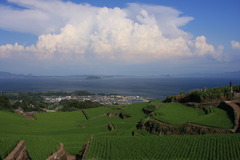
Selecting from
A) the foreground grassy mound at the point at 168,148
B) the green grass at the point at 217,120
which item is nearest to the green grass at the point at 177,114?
the green grass at the point at 217,120

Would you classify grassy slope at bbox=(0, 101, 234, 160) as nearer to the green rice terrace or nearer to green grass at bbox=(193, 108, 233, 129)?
the green rice terrace

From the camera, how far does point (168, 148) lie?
516 inches

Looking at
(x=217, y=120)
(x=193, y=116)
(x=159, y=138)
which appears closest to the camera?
(x=159, y=138)

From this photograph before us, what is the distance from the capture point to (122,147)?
1396cm

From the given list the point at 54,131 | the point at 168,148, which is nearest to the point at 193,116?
the point at 168,148

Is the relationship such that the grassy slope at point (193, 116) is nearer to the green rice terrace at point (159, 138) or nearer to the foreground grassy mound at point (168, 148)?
the green rice terrace at point (159, 138)

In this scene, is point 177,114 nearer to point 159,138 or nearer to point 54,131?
point 159,138

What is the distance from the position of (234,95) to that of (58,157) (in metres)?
20.0

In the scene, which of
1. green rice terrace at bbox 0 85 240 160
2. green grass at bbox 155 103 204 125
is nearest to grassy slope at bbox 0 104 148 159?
green rice terrace at bbox 0 85 240 160

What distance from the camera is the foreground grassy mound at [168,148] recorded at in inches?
457

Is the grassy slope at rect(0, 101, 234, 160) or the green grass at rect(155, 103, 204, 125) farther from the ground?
the green grass at rect(155, 103, 204, 125)

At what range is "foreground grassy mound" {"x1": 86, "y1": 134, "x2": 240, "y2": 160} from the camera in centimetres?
1162

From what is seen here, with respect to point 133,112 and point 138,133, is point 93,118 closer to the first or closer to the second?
point 133,112

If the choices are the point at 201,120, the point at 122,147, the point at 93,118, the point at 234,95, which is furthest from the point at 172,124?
the point at 93,118
